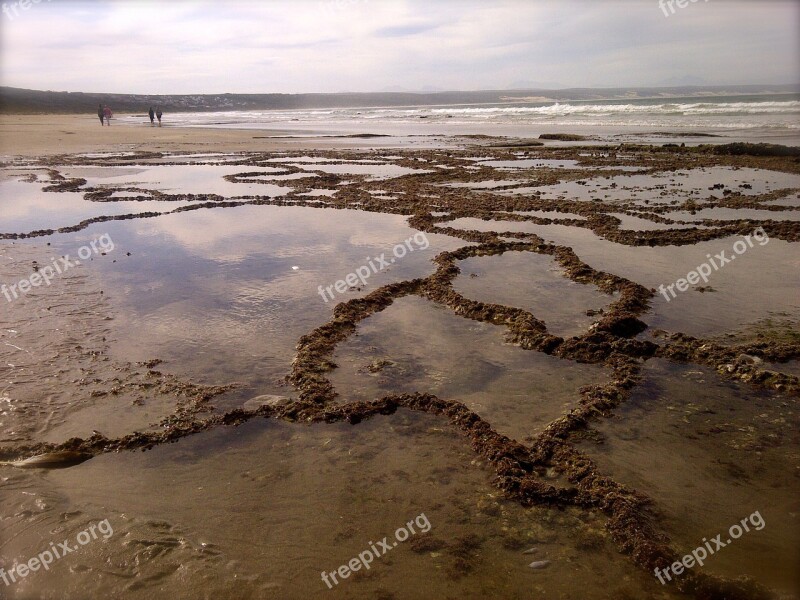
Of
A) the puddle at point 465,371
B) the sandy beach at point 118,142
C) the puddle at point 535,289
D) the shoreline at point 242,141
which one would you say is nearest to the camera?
the puddle at point 465,371

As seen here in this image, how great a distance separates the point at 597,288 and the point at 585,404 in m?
3.43

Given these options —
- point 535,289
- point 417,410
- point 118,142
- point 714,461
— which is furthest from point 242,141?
point 714,461

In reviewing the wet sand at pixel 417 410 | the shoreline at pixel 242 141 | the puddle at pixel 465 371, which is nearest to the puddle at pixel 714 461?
the wet sand at pixel 417 410

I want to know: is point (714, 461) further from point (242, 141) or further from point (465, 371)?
point (242, 141)

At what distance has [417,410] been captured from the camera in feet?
16.4

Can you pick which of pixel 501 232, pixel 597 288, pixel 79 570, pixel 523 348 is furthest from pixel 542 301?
pixel 79 570

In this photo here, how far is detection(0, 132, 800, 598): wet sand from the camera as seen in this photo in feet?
11.0

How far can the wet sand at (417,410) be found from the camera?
11.0 feet

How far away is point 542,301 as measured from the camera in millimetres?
7531

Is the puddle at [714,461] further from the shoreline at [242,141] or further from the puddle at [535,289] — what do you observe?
the shoreline at [242,141]

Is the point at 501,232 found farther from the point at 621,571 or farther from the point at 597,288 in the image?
the point at 621,571

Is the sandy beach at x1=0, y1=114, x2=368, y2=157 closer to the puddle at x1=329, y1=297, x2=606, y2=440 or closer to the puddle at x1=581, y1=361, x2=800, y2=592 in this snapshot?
the puddle at x1=329, y1=297, x2=606, y2=440

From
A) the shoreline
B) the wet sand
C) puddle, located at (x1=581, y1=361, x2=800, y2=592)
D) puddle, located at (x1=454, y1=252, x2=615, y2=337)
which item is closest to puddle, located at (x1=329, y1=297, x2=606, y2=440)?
the wet sand

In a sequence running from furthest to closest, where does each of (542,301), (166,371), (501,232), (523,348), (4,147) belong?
(4,147) < (501,232) < (542,301) < (523,348) < (166,371)
